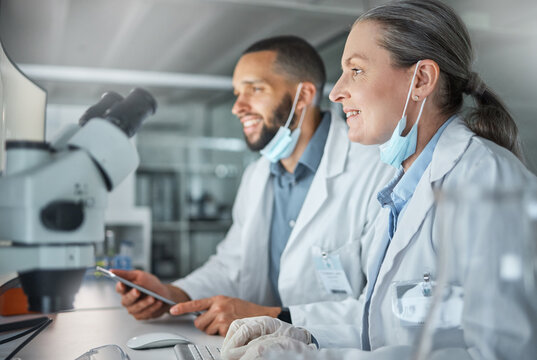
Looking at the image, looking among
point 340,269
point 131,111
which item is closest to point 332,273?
point 340,269

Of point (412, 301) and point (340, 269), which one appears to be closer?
point (412, 301)

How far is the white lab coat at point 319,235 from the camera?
5.67 feet

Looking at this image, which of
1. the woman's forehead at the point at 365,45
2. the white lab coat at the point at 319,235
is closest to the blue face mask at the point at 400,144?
the woman's forehead at the point at 365,45

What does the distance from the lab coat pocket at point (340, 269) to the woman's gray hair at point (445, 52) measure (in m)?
0.61

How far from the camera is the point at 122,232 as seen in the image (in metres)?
3.91

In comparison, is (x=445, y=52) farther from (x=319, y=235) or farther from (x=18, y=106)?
(x=18, y=106)

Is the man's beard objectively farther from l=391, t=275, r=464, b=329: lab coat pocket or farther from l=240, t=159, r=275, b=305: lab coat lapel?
l=391, t=275, r=464, b=329: lab coat pocket

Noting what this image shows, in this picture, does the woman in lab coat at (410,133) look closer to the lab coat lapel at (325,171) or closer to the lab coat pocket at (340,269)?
the lab coat pocket at (340,269)

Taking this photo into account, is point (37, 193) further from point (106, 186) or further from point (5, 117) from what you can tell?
point (5, 117)

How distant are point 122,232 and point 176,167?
2100mm

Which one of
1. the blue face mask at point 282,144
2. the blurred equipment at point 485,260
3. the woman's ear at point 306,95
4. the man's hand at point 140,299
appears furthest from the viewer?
the woman's ear at point 306,95

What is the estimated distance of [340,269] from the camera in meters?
1.67

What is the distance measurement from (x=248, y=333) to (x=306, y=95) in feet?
4.10

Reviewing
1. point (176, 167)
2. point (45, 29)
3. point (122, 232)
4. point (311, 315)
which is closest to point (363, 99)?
point (311, 315)
